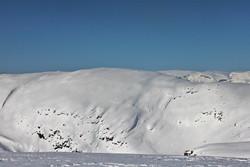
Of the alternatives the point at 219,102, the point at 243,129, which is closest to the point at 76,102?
the point at 219,102

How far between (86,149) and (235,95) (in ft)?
80.2

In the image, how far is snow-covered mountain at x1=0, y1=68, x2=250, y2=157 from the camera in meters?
44.9

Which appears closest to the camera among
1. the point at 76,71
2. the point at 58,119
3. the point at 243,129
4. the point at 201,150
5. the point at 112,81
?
the point at 201,150

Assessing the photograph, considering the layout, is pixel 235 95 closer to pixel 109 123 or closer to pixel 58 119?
pixel 109 123

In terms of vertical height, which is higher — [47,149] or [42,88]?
[42,88]

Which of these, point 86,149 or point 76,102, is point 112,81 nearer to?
point 76,102

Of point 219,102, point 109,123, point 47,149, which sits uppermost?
point 219,102

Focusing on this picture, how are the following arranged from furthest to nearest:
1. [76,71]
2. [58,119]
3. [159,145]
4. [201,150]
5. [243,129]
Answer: [76,71]
[58,119]
[159,145]
[243,129]
[201,150]

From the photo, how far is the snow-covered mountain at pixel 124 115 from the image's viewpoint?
44.9 metres

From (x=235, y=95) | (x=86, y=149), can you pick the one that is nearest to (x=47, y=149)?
(x=86, y=149)

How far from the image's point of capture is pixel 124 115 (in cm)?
5047

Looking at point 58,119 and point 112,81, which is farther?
point 112,81

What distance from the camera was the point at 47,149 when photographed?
4691 centimetres

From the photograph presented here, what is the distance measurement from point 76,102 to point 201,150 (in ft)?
123
